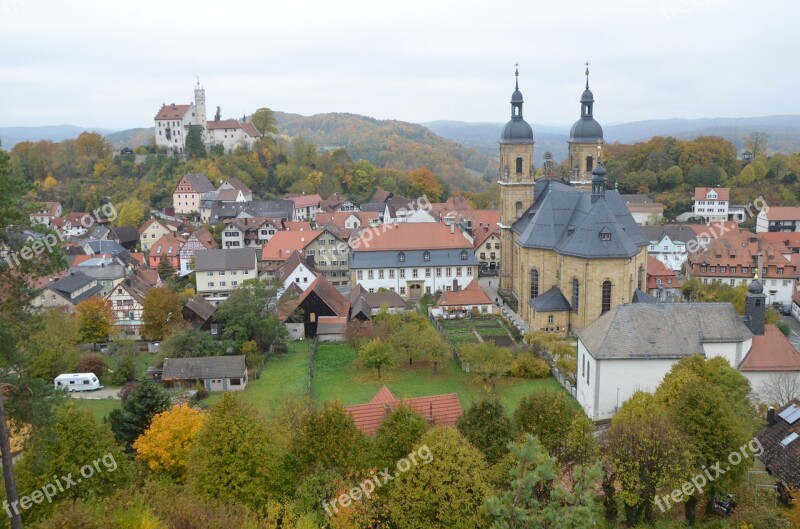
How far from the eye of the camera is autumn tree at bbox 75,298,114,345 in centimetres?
4356

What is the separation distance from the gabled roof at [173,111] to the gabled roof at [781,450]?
102027 millimetres

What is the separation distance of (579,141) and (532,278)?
14539 mm

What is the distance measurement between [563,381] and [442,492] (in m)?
19.8

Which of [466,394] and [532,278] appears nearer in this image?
[466,394]

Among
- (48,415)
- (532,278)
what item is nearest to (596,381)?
(532,278)

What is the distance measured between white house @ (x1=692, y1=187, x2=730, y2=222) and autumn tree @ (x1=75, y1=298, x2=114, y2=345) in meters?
73.6

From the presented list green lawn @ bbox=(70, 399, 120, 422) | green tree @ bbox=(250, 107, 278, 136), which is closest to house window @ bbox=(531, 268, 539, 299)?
green lawn @ bbox=(70, 399, 120, 422)

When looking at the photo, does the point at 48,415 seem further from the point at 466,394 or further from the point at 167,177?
the point at 167,177

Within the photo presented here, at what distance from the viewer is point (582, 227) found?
147ft

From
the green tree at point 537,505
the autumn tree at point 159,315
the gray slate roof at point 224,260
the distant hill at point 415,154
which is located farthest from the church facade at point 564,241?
the distant hill at point 415,154

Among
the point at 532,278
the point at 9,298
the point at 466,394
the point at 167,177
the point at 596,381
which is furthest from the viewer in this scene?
the point at 167,177

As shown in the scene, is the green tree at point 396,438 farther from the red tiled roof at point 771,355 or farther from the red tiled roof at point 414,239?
the red tiled roof at point 414,239

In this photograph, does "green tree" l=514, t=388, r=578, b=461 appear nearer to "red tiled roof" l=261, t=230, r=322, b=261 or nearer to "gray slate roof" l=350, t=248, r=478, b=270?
"gray slate roof" l=350, t=248, r=478, b=270

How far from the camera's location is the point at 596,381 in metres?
32.2
